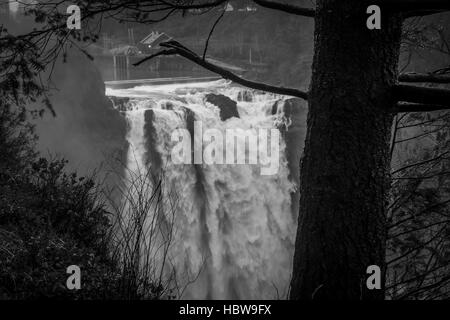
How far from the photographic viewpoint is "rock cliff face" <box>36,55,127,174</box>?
717 inches

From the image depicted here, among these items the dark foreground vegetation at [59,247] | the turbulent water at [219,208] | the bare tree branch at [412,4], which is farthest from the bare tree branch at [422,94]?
the turbulent water at [219,208]

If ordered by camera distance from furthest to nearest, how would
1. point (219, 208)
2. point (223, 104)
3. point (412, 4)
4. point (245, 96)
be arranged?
point (245, 96) < point (223, 104) < point (219, 208) < point (412, 4)

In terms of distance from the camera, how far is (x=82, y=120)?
1928 centimetres

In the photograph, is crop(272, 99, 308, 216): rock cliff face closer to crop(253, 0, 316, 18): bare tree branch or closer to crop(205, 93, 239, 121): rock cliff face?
crop(205, 93, 239, 121): rock cliff face

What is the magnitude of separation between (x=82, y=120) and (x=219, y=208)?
6970mm

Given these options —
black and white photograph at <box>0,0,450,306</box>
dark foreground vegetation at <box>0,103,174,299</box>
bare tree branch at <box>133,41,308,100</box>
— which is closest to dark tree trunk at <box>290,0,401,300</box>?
black and white photograph at <box>0,0,450,306</box>

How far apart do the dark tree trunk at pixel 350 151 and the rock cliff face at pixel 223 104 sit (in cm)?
1764

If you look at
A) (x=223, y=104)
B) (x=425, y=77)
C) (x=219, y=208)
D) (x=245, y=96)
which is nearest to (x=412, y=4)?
(x=425, y=77)

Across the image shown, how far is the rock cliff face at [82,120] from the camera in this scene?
18219 mm

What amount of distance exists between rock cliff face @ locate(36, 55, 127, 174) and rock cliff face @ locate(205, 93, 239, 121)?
4025 millimetres

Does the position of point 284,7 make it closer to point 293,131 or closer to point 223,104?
point 223,104

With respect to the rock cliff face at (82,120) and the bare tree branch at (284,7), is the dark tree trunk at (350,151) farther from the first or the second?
the rock cliff face at (82,120)

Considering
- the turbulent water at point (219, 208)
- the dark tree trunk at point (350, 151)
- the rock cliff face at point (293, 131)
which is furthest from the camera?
the rock cliff face at point (293, 131)
